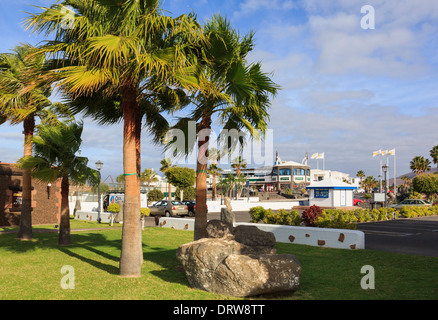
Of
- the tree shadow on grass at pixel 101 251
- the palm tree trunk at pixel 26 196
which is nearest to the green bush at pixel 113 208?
the tree shadow on grass at pixel 101 251

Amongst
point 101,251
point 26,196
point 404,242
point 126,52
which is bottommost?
point 101,251

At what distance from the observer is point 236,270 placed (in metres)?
6.75

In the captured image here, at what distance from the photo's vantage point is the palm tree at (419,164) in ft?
264

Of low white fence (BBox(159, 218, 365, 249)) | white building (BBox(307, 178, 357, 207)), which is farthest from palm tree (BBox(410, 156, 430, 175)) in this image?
low white fence (BBox(159, 218, 365, 249))

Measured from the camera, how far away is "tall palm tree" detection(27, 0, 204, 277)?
7881 mm

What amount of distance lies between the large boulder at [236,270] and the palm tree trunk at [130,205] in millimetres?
1454

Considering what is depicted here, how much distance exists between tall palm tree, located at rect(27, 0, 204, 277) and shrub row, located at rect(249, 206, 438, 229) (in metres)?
10.5

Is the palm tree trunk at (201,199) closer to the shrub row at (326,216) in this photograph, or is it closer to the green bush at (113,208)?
the shrub row at (326,216)

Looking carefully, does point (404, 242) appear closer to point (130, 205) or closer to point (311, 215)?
point (311, 215)

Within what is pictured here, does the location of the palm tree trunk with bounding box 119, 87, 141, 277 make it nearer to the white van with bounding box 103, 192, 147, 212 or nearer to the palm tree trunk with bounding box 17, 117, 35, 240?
the palm tree trunk with bounding box 17, 117, 35, 240

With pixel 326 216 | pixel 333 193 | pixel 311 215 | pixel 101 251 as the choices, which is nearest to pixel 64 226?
pixel 101 251

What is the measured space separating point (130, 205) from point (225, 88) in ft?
12.6

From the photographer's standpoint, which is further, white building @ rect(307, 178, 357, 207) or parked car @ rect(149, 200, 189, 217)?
white building @ rect(307, 178, 357, 207)
